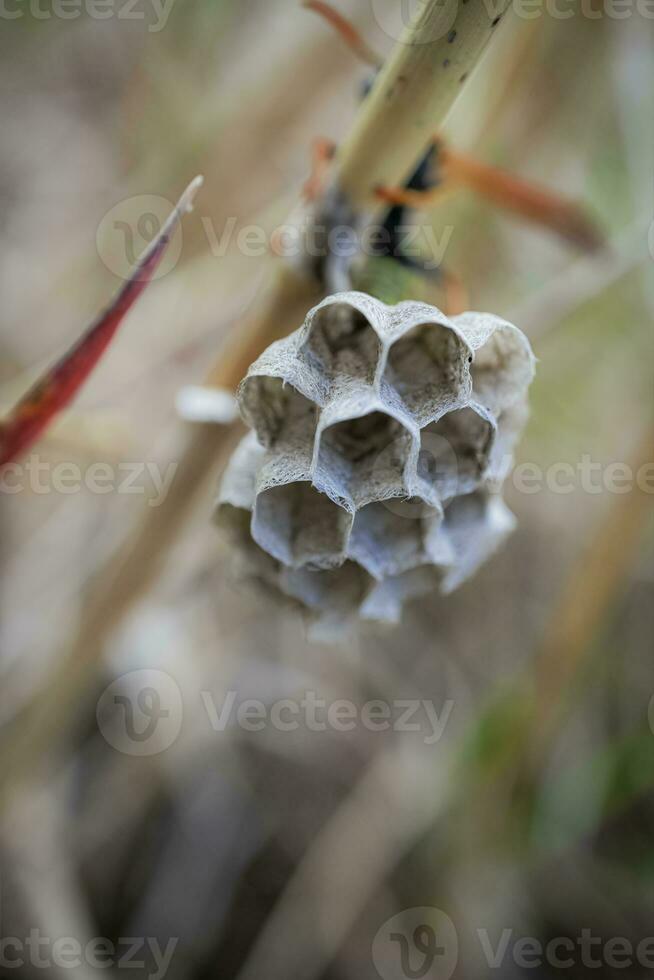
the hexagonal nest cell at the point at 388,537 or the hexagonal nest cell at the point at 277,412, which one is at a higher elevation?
the hexagonal nest cell at the point at 277,412

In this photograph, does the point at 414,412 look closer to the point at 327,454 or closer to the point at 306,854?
the point at 327,454

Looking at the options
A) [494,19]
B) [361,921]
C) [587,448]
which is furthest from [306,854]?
[494,19]

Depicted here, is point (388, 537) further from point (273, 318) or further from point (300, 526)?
point (273, 318)

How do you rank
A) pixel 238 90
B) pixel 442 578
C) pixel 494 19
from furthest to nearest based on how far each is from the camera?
1. pixel 238 90
2. pixel 442 578
3. pixel 494 19

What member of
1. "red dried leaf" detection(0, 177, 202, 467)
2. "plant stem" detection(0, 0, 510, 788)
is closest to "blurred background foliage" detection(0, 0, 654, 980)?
"plant stem" detection(0, 0, 510, 788)

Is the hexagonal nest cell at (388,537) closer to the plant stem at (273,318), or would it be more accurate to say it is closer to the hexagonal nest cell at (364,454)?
the hexagonal nest cell at (364,454)

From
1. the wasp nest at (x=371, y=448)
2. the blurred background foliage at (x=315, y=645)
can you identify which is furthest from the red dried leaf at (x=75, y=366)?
the blurred background foliage at (x=315, y=645)

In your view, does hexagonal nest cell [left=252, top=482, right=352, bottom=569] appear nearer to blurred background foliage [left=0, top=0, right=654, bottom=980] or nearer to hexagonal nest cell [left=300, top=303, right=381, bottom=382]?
hexagonal nest cell [left=300, top=303, right=381, bottom=382]
